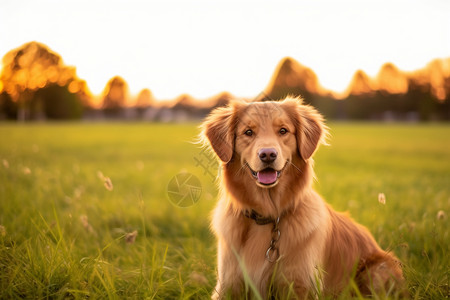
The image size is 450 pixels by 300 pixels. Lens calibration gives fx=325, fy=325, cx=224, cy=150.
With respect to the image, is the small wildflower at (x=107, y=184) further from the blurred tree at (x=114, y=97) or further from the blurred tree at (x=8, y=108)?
the blurred tree at (x=114, y=97)

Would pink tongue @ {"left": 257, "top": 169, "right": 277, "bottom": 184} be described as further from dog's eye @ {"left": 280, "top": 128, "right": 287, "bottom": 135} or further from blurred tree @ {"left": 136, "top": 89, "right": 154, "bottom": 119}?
blurred tree @ {"left": 136, "top": 89, "right": 154, "bottom": 119}

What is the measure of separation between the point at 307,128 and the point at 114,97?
82773mm

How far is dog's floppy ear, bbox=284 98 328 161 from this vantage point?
3049mm

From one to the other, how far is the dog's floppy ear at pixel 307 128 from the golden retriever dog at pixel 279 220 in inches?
0.4

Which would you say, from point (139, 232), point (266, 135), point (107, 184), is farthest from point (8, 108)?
point (266, 135)

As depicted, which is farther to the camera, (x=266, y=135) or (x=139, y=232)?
(x=139, y=232)

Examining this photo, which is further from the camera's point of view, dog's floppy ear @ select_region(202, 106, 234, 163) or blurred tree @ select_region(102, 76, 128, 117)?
blurred tree @ select_region(102, 76, 128, 117)

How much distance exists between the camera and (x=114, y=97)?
3150 inches

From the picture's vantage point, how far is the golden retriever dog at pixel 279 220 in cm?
270

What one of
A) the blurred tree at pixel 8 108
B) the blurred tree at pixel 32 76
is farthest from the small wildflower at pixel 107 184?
the blurred tree at pixel 8 108

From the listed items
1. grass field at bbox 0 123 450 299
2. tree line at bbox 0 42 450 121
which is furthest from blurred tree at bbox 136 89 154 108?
grass field at bbox 0 123 450 299

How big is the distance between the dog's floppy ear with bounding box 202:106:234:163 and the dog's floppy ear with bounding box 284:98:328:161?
2.00 feet

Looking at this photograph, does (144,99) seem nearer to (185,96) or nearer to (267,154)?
(185,96)

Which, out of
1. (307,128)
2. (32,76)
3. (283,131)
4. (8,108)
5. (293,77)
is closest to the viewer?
(283,131)
